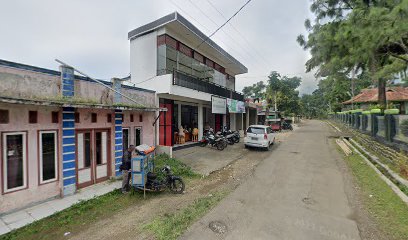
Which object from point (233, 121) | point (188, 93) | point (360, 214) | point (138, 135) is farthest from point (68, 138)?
point (233, 121)

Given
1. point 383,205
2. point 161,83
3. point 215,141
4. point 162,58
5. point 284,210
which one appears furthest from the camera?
point 215,141

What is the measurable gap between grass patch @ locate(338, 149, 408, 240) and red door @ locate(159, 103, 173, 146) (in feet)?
30.6

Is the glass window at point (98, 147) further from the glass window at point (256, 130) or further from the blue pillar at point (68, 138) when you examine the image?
the glass window at point (256, 130)

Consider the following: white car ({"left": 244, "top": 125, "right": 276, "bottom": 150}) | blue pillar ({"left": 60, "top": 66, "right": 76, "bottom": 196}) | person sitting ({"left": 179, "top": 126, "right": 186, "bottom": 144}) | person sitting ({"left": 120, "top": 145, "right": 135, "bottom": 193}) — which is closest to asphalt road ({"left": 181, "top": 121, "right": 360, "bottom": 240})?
person sitting ({"left": 120, "top": 145, "right": 135, "bottom": 193})

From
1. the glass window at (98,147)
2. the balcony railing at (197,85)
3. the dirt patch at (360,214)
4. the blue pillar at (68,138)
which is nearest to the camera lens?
the dirt patch at (360,214)

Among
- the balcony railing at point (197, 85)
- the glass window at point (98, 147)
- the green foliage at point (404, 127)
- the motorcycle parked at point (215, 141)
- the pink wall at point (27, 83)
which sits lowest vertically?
the motorcycle parked at point (215, 141)

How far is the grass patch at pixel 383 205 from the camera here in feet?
14.3

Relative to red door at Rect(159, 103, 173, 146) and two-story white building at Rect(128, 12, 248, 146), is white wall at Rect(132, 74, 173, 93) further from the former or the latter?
red door at Rect(159, 103, 173, 146)

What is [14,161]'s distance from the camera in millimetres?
5227

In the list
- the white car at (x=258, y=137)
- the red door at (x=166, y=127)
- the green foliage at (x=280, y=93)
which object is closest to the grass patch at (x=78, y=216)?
the red door at (x=166, y=127)

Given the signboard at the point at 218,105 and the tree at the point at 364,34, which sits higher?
the tree at the point at 364,34

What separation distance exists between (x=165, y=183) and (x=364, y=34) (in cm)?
1037

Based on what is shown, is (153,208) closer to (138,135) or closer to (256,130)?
(138,135)

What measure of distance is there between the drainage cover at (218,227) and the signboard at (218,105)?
10410 millimetres
